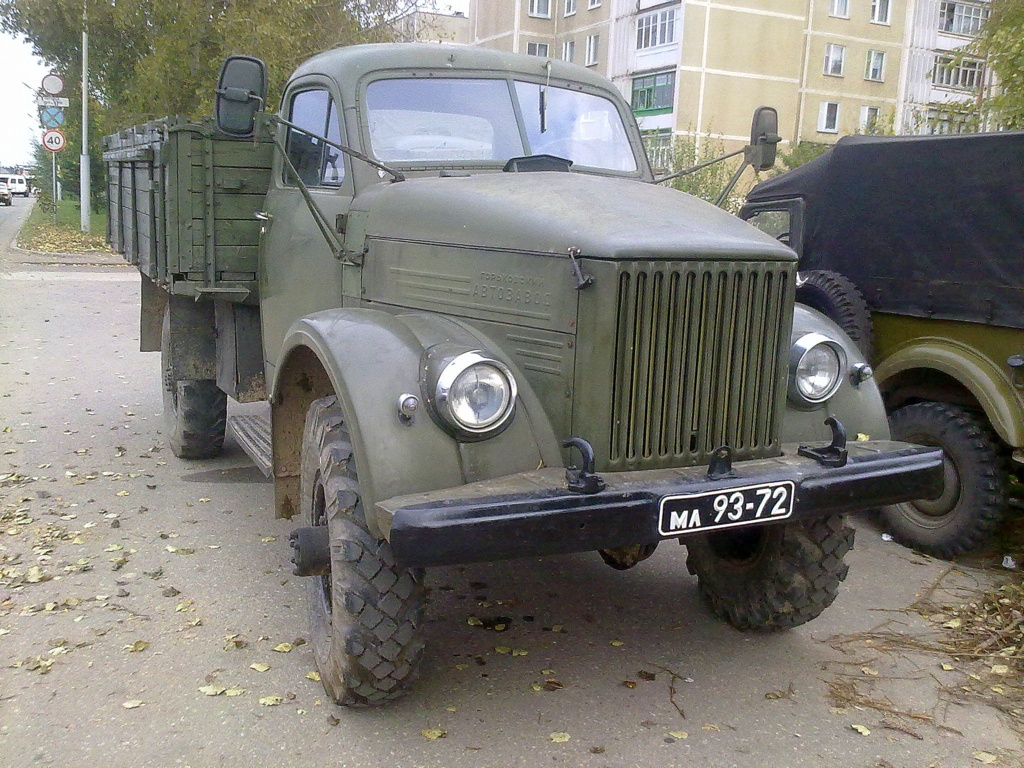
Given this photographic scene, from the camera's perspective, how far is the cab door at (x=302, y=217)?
14.4 ft

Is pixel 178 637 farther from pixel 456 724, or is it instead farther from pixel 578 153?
pixel 578 153

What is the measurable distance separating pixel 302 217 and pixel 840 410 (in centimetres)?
262

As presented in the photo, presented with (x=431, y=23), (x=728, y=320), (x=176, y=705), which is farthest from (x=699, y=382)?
(x=431, y=23)

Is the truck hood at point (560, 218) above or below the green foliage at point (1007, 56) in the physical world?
below

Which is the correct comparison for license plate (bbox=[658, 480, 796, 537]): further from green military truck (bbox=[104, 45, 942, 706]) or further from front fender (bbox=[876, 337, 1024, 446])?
front fender (bbox=[876, 337, 1024, 446])

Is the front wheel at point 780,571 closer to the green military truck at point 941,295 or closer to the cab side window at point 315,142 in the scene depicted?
the green military truck at point 941,295

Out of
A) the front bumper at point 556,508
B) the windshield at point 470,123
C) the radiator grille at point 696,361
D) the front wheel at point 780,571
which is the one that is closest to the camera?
the front bumper at point 556,508

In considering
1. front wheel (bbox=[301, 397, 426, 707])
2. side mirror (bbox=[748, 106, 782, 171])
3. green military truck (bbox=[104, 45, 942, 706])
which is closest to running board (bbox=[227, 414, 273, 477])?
green military truck (bbox=[104, 45, 942, 706])

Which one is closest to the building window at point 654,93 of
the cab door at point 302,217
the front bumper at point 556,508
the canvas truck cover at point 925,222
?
the canvas truck cover at point 925,222

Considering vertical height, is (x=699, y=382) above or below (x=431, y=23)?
below

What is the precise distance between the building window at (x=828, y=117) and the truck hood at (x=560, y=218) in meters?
39.9

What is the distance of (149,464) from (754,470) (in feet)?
14.4

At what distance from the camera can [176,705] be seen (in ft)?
11.0


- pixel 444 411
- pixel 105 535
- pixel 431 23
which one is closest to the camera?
pixel 444 411
